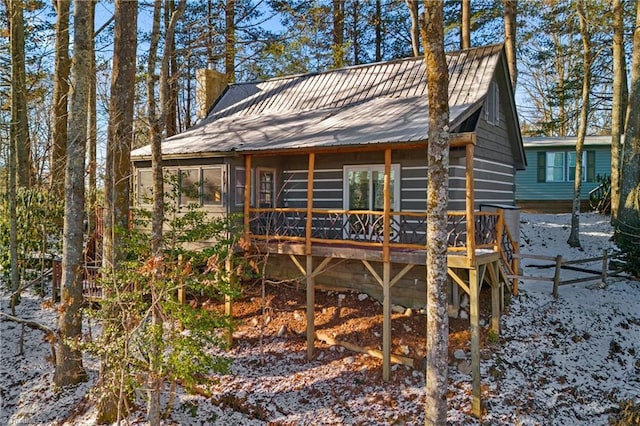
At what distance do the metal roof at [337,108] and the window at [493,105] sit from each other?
22.6 inches

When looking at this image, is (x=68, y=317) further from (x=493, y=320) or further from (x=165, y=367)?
(x=493, y=320)

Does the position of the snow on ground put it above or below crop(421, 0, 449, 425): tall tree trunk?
below

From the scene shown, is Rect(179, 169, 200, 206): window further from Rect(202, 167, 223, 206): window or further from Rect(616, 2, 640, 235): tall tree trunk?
Rect(616, 2, 640, 235): tall tree trunk

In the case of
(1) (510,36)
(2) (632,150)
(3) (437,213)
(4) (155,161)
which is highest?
(1) (510,36)

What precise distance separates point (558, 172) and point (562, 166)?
32cm

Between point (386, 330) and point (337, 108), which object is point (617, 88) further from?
point (386, 330)

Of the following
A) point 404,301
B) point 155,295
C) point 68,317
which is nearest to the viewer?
point 155,295

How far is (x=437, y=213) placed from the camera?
241 inches

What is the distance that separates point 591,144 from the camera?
20.3 metres

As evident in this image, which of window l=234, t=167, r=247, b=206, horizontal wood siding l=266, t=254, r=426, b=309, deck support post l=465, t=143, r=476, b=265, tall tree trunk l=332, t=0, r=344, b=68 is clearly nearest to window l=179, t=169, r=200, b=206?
window l=234, t=167, r=247, b=206

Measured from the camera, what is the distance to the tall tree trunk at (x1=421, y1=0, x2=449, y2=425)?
607cm

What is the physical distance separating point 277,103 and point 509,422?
10.6 metres

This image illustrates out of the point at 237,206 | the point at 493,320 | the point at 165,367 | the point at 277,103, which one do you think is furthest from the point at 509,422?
the point at 277,103

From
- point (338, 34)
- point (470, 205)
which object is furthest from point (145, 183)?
point (338, 34)
